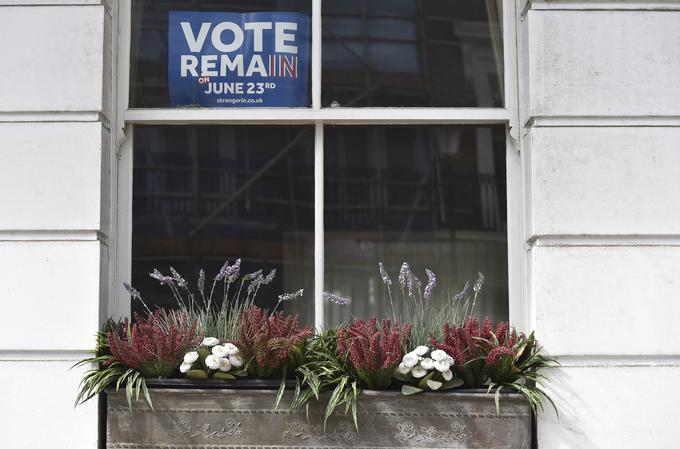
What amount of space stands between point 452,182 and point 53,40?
203 cm

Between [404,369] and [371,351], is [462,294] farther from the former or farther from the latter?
[371,351]

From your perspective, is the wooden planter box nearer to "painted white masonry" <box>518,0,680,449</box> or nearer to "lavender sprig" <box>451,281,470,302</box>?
"painted white masonry" <box>518,0,680,449</box>

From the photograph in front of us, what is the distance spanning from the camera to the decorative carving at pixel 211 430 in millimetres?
4723

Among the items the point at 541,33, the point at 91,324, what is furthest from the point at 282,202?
the point at 541,33

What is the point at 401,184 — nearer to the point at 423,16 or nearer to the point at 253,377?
the point at 423,16

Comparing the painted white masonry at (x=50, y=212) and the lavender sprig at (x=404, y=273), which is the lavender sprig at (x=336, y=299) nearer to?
the lavender sprig at (x=404, y=273)

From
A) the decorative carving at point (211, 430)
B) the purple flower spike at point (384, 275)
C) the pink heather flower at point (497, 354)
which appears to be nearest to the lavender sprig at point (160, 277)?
the decorative carving at point (211, 430)

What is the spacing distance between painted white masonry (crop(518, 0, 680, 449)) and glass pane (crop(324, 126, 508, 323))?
0.87 ft

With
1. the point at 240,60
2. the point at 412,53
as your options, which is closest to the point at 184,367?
the point at 240,60

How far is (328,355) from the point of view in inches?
189

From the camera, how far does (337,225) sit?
17.2 ft

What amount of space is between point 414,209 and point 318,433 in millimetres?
1215

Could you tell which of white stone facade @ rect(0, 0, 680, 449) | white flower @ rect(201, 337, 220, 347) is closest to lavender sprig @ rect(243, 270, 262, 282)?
white flower @ rect(201, 337, 220, 347)

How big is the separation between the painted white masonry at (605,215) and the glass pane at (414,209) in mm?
267
